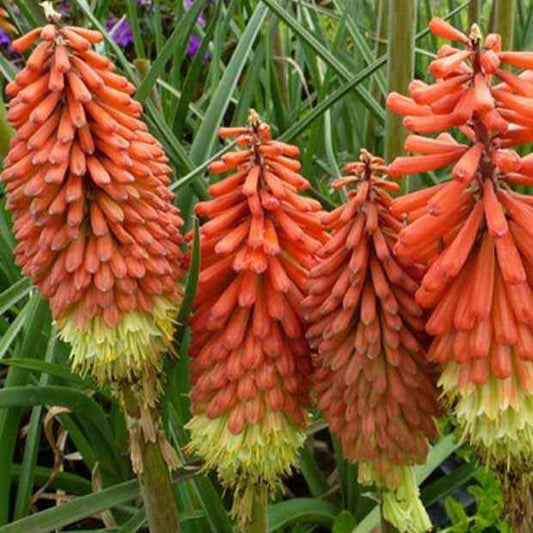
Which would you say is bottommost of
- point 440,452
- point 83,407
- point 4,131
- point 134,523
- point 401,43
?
point 440,452

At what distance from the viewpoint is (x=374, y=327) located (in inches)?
59.3

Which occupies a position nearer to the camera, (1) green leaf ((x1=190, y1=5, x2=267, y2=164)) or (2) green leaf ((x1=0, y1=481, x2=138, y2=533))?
(2) green leaf ((x1=0, y1=481, x2=138, y2=533))

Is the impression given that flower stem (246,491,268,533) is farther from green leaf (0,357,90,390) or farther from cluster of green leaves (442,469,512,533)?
cluster of green leaves (442,469,512,533)

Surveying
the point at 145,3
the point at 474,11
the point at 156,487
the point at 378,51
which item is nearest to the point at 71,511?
the point at 156,487

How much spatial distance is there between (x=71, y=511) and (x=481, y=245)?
935 millimetres

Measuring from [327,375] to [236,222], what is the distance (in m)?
0.26

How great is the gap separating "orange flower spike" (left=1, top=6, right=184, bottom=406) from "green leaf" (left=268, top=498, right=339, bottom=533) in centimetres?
94

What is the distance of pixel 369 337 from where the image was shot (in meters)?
1.50

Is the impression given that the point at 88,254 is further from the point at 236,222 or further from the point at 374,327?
the point at 374,327

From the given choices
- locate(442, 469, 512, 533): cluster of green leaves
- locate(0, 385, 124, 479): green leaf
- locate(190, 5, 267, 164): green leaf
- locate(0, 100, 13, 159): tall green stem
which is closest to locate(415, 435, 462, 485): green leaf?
locate(442, 469, 512, 533): cluster of green leaves

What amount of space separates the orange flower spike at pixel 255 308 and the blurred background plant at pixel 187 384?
0.19 m

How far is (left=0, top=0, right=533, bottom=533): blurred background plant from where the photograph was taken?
215 centimetres

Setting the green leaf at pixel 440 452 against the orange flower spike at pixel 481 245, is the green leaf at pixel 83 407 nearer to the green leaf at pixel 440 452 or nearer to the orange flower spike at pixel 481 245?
the green leaf at pixel 440 452

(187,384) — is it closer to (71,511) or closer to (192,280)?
(71,511)
